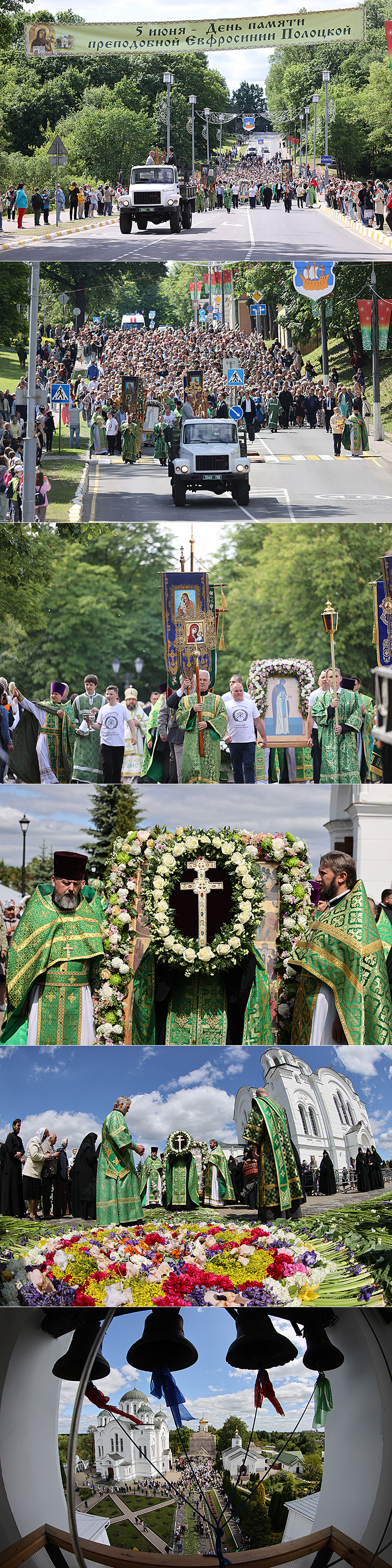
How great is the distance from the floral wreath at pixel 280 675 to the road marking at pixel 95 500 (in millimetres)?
2954

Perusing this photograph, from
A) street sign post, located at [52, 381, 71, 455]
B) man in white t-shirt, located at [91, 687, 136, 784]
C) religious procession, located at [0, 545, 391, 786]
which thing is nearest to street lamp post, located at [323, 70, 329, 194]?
street sign post, located at [52, 381, 71, 455]

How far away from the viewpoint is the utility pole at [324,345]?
17.3 meters

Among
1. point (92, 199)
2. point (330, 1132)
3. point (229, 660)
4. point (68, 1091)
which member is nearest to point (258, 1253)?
point (330, 1132)

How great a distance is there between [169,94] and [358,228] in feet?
10.4

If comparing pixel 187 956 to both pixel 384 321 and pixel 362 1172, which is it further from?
pixel 384 321

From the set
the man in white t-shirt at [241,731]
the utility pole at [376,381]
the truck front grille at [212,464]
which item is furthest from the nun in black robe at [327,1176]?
the utility pole at [376,381]

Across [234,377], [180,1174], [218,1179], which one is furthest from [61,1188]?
[234,377]

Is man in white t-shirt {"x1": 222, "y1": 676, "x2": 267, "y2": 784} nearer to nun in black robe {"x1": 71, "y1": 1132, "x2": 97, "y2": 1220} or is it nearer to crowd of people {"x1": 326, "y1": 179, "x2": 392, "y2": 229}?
nun in black robe {"x1": 71, "y1": 1132, "x2": 97, "y2": 1220}

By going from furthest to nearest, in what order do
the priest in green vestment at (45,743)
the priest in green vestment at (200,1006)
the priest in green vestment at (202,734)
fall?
the priest in green vestment at (45,743)
the priest in green vestment at (202,734)
the priest in green vestment at (200,1006)

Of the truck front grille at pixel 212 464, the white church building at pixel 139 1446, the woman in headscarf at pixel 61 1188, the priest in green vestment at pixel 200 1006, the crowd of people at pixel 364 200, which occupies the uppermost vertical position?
the crowd of people at pixel 364 200

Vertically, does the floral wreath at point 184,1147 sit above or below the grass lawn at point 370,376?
below

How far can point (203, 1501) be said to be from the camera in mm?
10602

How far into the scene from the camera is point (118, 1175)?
402 inches

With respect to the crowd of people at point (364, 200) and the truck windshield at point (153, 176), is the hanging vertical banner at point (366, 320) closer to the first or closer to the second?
the crowd of people at point (364, 200)
